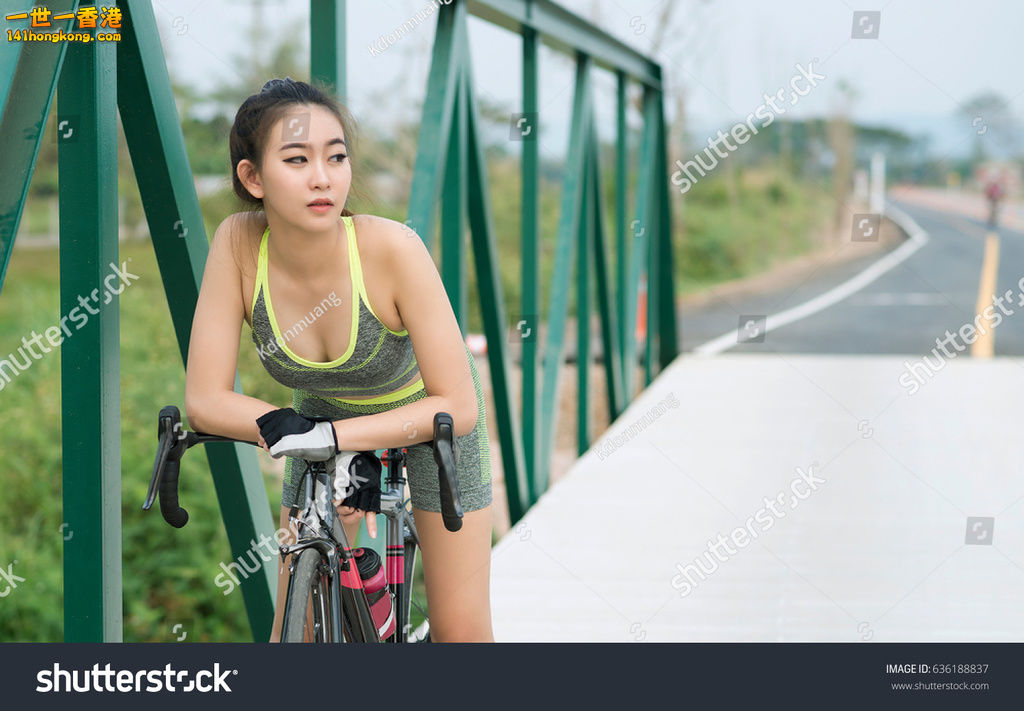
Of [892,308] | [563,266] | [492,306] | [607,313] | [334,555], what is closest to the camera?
[334,555]

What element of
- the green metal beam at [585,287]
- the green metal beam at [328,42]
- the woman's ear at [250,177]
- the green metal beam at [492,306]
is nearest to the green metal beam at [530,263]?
the green metal beam at [492,306]

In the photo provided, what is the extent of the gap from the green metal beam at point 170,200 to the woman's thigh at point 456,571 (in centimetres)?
36

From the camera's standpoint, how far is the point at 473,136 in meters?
3.12

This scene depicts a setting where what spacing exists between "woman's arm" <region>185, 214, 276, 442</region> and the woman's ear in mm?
72

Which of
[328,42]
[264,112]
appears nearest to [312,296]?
[264,112]

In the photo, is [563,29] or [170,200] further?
[563,29]

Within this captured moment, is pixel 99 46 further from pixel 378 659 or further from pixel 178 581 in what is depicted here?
pixel 178 581

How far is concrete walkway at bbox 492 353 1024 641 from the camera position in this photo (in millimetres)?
2963

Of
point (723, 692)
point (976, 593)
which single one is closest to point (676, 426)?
point (976, 593)

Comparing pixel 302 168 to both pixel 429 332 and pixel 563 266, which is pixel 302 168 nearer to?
pixel 429 332

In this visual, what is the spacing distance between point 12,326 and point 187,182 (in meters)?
7.91

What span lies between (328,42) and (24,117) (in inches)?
37.0

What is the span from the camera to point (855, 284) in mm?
23250

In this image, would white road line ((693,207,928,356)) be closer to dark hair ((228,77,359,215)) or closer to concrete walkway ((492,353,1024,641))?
concrete walkway ((492,353,1024,641))
